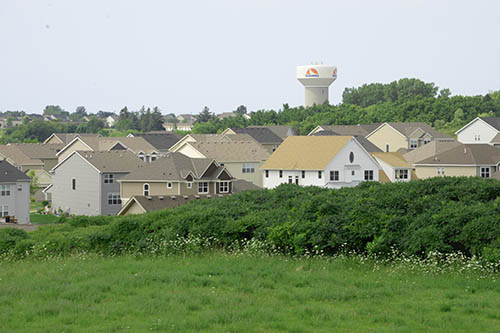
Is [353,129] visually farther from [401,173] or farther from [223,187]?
[223,187]

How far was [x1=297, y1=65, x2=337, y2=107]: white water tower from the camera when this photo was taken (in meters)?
162

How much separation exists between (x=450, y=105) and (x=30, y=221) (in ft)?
262

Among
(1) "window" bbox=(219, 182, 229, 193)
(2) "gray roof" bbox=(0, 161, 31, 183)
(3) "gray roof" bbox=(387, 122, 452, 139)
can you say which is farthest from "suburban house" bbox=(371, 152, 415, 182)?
(2) "gray roof" bbox=(0, 161, 31, 183)

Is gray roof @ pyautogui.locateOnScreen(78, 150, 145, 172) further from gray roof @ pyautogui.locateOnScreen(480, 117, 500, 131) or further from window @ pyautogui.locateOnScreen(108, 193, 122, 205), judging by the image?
gray roof @ pyautogui.locateOnScreen(480, 117, 500, 131)

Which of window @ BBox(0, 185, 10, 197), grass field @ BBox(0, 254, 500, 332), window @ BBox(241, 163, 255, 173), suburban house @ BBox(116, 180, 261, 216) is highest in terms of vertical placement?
window @ BBox(241, 163, 255, 173)

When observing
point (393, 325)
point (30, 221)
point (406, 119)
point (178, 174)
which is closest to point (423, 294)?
point (393, 325)

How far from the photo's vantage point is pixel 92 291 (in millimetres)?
11805

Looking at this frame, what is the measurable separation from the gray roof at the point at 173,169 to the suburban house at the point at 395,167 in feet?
57.6

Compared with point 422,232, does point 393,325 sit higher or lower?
lower

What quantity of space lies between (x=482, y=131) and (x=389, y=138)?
12018 millimetres

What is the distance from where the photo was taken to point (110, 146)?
304ft

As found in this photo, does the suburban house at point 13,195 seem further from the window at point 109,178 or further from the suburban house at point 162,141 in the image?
the suburban house at point 162,141

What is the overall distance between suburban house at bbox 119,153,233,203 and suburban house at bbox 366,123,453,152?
→ 43.3 metres

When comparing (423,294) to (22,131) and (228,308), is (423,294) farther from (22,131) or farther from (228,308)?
(22,131)
